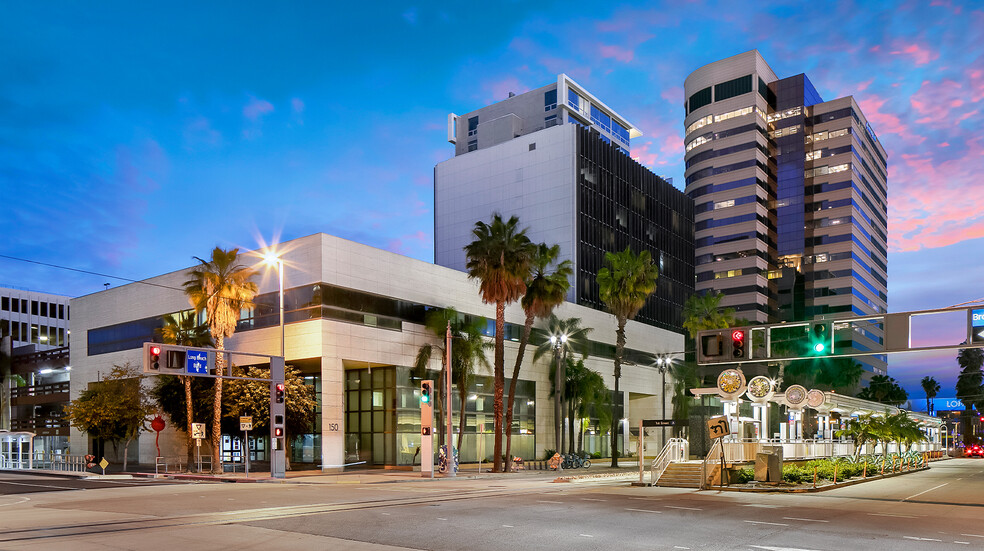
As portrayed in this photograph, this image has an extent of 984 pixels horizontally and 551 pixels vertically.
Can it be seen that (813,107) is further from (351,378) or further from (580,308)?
(351,378)

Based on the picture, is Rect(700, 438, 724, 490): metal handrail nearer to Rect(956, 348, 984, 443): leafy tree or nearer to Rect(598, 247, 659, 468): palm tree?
Rect(598, 247, 659, 468): palm tree

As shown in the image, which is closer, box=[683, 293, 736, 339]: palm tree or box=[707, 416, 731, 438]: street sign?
box=[707, 416, 731, 438]: street sign

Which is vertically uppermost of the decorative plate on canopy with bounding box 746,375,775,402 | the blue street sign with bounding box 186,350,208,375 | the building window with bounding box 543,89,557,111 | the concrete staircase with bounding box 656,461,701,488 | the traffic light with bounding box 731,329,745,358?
the building window with bounding box 543,89,557,111

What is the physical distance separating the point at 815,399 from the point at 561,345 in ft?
57.9

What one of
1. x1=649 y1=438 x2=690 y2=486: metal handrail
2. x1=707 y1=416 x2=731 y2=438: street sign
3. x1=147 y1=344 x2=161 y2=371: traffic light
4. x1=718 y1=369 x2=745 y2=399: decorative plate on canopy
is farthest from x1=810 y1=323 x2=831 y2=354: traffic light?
x1=147 y1=344 x2=161 y2=371: traffic light

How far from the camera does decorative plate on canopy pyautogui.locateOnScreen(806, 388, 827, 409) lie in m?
47.9

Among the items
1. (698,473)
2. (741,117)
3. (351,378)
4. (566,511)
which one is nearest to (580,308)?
(351,378)

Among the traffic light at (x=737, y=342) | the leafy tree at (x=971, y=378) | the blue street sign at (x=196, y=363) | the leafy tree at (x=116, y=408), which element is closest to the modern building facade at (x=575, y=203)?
the leafy tree at (x=116, y=408)

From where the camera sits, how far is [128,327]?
61.6 metres

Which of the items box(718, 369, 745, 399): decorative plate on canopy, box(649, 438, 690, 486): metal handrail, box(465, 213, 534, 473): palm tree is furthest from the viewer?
box(465, 213, 534, 473): palm tree

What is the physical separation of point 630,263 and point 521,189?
33.5 metres

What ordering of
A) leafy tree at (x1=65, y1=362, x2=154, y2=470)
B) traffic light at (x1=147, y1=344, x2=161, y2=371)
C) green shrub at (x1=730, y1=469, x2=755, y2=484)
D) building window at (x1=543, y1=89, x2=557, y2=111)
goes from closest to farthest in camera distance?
traffic light at (x1=147, y1=344, x2=161, y2=371), green shrub at (x1=730, y1=469, x2=755, y2=484), leafy tree at (x1=65, y1=362, x2=154, y2=470), building window at (x1=543, y1=89, x2=557, y2=111)

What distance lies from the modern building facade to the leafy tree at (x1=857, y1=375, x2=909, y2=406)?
66148 millimetres

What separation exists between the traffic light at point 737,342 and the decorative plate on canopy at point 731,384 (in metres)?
8.74
